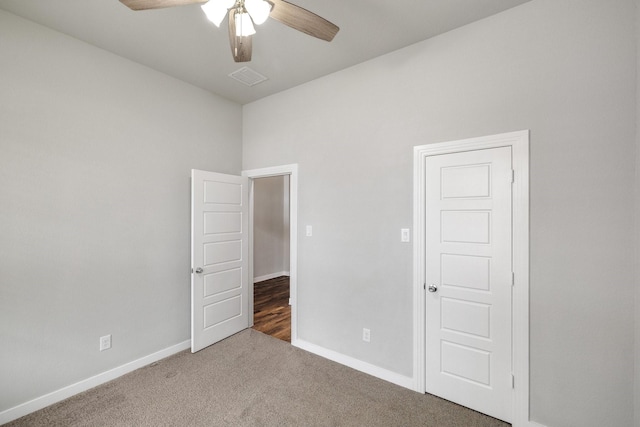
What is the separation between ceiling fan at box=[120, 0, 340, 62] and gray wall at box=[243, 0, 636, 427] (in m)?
1.18

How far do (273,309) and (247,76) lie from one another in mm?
3290

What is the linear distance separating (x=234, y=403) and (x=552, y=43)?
348 cm

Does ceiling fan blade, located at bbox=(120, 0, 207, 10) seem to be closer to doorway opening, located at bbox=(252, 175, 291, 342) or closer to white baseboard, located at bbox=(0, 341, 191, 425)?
white baseboard, located at bbox=(0, 341, 191, 425)

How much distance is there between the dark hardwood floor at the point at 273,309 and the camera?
141 inches

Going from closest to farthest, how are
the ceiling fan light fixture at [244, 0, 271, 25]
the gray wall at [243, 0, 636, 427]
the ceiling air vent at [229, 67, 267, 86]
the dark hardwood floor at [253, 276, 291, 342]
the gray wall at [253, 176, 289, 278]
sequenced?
the ceiling fan light fixture at [244, 0, 271, 25] → the gray wall at [243, 0, 636, 427] → the ceiling air vent at [229, 67, 267, 86] → the dark hardwood floor at [253, 276, 291, 342] → the gray wall at [253, 176, 289, 278]

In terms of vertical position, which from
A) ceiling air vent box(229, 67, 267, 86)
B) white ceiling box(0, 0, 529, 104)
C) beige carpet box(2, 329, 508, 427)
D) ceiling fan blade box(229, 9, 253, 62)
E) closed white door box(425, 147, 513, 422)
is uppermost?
white ceiling box(0, 0, 529, 104)

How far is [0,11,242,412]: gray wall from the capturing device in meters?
2.05

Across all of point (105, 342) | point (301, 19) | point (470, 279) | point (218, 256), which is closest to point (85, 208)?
point (105, 342)

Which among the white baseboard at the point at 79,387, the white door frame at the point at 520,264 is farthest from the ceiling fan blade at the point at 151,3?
the white baseboard at the point at 79,387

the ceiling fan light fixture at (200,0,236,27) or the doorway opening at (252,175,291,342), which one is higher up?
the ceiling fan light fixture at (200,0,236,27)

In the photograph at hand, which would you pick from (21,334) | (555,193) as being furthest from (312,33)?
(21,334)

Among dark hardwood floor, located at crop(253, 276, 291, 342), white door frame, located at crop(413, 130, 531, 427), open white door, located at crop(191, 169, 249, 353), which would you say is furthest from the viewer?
dark hardwood floor, located at crop(253, 276, 291, 342)

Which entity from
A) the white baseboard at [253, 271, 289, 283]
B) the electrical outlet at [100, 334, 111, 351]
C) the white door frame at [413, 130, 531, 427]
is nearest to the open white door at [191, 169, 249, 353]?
the electrical outlet at [100, 334, 111, 351]

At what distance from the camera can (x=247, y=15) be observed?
4.70 ft
